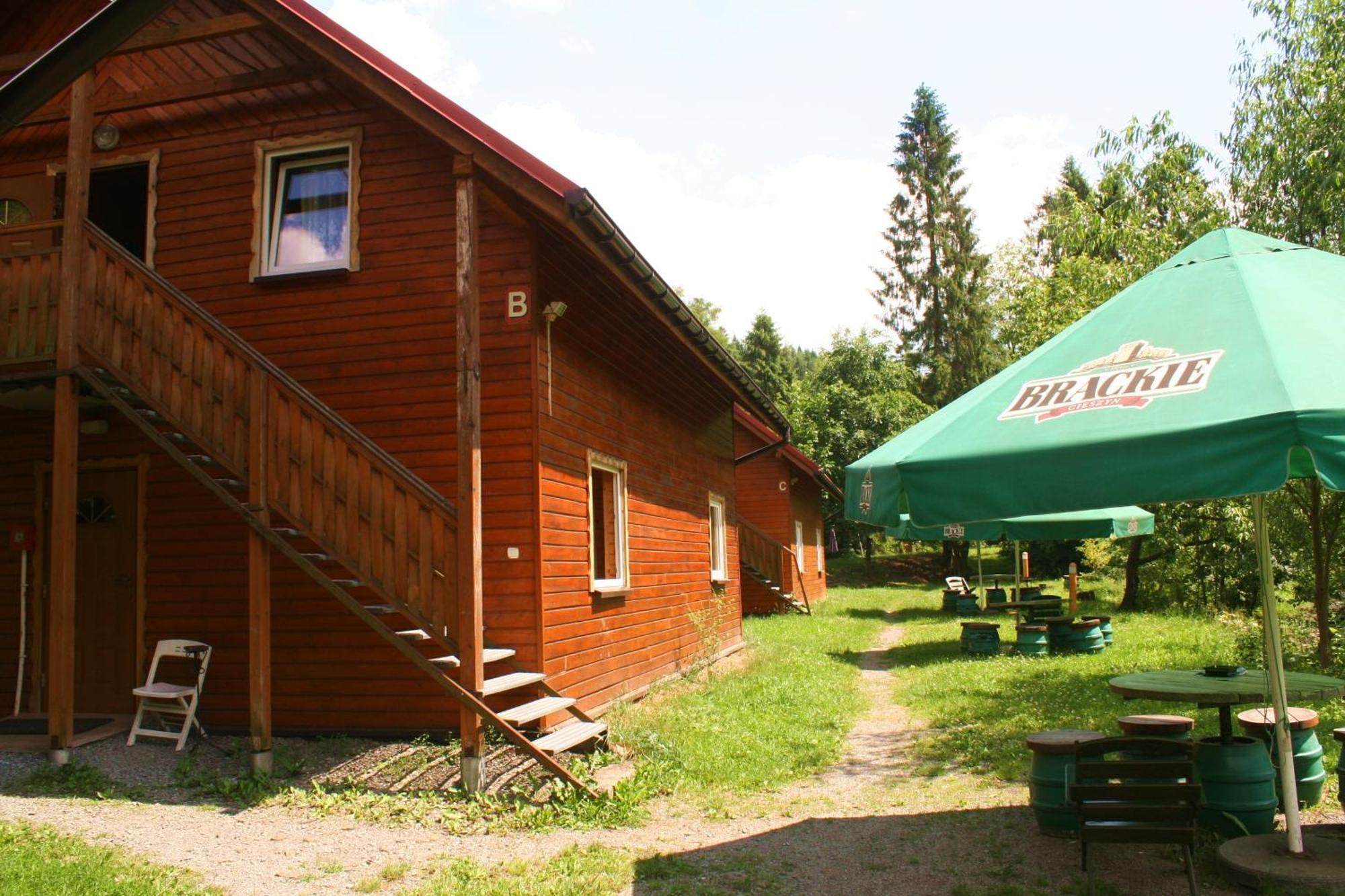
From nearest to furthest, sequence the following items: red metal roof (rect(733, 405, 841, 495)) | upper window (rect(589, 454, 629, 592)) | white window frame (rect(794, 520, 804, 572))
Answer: upper window (rect(589, 454, 629, 592)) → red metal roof (rect(733, 405, 841, 495)) → white window frame (rect(794, 520, 804, 572))

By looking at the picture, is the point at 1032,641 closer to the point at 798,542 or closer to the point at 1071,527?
the point at 1071,527

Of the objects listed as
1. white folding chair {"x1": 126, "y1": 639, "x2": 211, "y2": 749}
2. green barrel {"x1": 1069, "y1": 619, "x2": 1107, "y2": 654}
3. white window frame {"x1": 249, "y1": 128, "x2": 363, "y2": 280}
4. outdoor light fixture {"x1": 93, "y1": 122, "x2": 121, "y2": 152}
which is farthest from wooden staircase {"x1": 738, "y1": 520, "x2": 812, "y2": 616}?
outdoor light fixture {"x1": 93, "y1": 122, "x2": 121, "y2": 152}

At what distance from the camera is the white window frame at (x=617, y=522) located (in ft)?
31.8

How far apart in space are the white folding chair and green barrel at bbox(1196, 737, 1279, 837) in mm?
6999

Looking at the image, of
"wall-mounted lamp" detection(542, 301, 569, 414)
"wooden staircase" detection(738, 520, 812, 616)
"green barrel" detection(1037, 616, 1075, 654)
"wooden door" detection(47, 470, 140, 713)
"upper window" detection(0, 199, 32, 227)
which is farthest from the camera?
"wooden staircase" detection(738, 520, 812, 616)

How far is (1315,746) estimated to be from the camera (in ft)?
17.9

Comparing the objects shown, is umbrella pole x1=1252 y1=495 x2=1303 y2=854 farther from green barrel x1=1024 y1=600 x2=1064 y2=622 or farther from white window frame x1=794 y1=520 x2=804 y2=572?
white window frame x1=794 y1=520 x2=804 y2=572

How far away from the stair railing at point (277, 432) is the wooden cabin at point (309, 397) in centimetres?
2

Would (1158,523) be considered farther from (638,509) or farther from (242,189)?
(242,189)

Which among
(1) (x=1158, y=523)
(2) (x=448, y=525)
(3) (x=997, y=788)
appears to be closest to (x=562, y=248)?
(2) (x=448, y=525)

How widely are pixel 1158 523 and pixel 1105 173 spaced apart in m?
8.08

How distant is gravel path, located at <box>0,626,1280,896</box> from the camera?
16.6 feet

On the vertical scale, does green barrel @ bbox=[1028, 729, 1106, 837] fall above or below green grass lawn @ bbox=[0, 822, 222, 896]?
above

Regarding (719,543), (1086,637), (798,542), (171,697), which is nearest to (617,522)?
(171,697)
